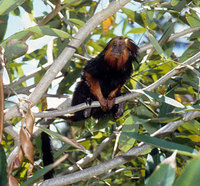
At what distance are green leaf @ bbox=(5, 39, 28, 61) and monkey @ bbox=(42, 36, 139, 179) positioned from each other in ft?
4.73

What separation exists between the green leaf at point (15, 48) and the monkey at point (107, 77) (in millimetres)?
1442

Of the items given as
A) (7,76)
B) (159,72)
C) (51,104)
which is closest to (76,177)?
(7,76)

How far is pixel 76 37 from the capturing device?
2.47 metres

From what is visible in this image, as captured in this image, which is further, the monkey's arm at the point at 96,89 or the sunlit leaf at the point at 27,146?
the monkey's arm at the point at 96,89

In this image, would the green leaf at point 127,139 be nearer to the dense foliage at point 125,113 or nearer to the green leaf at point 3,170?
the dense foliage at point 125,113

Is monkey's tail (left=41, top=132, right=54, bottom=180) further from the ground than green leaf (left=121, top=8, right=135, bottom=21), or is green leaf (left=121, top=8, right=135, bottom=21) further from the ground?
green leaf (left=121, top=8, right=135, bottom=21)

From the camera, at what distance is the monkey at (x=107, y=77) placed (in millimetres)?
3834

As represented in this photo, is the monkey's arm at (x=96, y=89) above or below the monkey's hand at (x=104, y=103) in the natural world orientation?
above

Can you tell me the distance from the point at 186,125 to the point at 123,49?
150 centimetres

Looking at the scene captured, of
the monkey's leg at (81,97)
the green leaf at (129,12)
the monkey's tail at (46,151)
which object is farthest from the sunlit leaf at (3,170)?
the green leaf at (129,12)

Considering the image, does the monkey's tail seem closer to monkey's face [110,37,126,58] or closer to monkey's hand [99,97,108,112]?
monkey's hand [99,97,108,112]

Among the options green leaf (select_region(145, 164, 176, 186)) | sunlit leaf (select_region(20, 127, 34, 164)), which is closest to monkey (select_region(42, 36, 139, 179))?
sunlit leaf (select_region(20, 127, 34, 164))

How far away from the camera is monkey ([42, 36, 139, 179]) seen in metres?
3.83

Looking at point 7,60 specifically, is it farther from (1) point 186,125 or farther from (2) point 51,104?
(1) point 186,125
